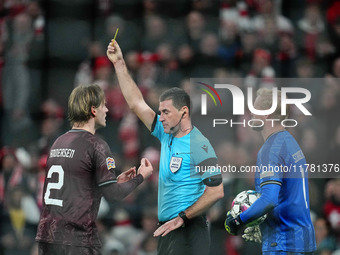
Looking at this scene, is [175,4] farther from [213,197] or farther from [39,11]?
Answer: [213,197]

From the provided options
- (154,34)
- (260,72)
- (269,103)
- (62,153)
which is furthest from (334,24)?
(62,153)

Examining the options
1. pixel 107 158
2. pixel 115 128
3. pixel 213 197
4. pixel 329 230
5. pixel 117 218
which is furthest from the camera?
pixel 115 128

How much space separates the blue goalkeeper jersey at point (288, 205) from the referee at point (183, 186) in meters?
0.31

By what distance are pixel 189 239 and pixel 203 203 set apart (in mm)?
187

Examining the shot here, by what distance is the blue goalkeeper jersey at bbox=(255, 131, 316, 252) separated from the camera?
256 centimetres

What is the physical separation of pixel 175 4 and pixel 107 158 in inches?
124

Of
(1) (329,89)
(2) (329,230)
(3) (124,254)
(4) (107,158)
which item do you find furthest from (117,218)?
(4) (107,158)

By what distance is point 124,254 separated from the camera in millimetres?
4109

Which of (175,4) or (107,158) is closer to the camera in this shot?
(107,158)

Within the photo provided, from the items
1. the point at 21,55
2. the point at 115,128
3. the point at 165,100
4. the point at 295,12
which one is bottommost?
the point at 165,100

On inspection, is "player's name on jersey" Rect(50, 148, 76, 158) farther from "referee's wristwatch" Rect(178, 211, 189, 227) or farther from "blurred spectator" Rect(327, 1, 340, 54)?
"blurred spectator" Rect(327, 1, 340, 54)

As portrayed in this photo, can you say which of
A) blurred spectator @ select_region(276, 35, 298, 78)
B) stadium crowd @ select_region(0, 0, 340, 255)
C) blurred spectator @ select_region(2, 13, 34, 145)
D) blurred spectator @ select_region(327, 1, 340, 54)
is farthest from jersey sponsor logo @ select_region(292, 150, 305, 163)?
blurred spectator @ select_region(2, 13, 34, 145)

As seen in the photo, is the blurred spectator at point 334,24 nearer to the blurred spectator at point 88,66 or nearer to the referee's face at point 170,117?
the blurred spectator at point 88,66

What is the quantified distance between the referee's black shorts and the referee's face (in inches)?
17.7
